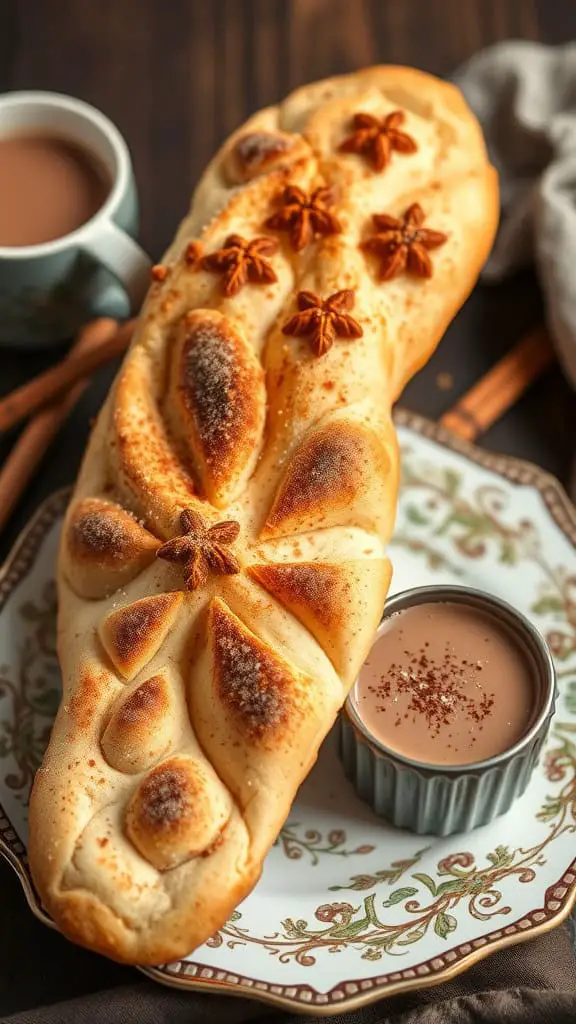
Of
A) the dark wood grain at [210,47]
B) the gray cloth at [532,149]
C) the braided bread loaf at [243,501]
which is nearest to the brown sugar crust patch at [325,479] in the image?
the braided bread loaf at [243,501]

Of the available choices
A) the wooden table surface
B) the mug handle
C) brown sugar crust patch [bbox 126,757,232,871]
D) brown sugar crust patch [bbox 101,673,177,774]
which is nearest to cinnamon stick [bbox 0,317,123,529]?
the mug handle

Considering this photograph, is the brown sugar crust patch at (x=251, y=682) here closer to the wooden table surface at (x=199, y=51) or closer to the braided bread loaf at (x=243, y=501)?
the braided bread loaf at (x=243, y=501)

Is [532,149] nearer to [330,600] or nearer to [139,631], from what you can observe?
[330,600]

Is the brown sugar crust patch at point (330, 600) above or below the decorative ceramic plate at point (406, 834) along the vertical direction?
above

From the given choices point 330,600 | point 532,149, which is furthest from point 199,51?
point 330,600

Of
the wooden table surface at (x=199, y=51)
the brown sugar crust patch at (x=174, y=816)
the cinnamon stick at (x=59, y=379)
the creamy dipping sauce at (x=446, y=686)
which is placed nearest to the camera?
the brown sugar crust patch at (x=174, y=816)

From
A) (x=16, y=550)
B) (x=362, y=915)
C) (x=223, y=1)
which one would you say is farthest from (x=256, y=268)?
(x=223, y=1)
